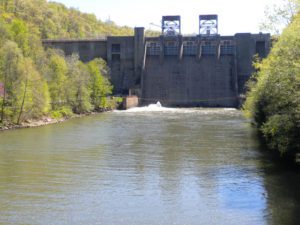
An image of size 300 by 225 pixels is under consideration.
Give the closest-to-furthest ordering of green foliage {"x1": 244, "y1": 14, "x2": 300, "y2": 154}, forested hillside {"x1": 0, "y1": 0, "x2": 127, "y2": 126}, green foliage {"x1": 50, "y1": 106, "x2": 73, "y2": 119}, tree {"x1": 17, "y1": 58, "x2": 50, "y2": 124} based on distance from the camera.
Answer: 1. green foliage {"x1": 244, "y1": 14, "x2": 300, "y2": 154}
2. forested hillside {"x1": 0, "y1": 0, "x2": 127, "y2": 126}
3. tree {"x1": 17, "y1": 58, "x2": 50, "y2": 124}
4. green foliage {"x1": 50, "y1": 106, "x2": 73, "y2": 119}

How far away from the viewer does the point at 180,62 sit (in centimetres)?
8606

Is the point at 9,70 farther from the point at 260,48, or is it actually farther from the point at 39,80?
the point at 260,48

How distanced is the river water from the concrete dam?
132 feet

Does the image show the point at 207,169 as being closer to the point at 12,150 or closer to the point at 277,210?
the point at 277,210

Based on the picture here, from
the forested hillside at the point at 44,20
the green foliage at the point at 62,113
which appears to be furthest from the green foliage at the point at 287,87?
the forested hillside at the point at 44,20

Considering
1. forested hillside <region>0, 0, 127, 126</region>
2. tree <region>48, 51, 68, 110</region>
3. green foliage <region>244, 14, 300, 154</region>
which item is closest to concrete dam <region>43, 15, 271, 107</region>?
forested hillside <region>0, 0, 127, 126</region>

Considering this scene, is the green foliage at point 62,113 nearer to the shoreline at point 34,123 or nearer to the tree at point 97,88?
the shoreline at point 34,123

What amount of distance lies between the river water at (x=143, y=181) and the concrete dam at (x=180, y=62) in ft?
132

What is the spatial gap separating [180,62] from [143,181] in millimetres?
62971

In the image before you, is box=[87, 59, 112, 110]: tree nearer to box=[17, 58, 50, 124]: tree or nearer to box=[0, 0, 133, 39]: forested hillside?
box=[17, 58, 50, 124]: tree

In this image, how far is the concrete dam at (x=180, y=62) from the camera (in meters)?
82.6

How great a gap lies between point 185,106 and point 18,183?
59.1 metres

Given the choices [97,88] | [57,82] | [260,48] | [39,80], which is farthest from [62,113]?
[260,48]

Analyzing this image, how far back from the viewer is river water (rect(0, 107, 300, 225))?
1883cm
